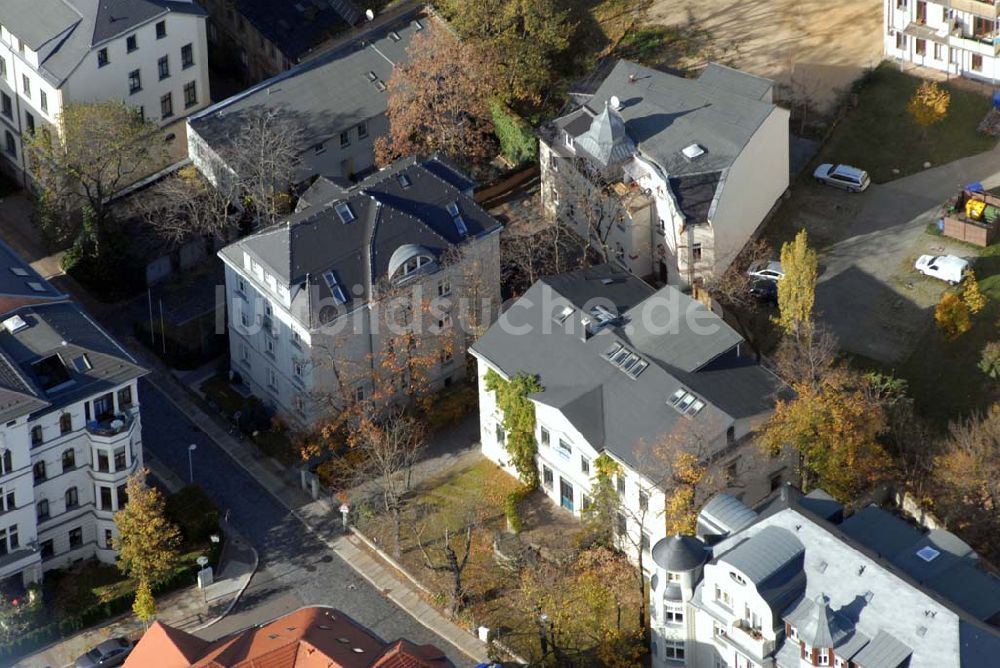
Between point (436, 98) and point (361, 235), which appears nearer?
point (361, 235)

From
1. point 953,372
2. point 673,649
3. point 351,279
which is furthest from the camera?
point 953,372

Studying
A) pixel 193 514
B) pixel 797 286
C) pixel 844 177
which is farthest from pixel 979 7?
pixel 193 514

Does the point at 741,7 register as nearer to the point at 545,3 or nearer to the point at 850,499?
the point at 545,3

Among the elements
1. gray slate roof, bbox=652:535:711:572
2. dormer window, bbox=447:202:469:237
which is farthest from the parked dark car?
gray slate roof, bbox=652:535:711:572

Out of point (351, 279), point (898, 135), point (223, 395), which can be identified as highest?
point (351, 279)

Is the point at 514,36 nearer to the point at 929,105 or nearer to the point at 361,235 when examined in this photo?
the point at 361,235

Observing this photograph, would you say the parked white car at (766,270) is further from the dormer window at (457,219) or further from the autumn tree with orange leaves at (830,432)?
the dormer window at (457,219)
